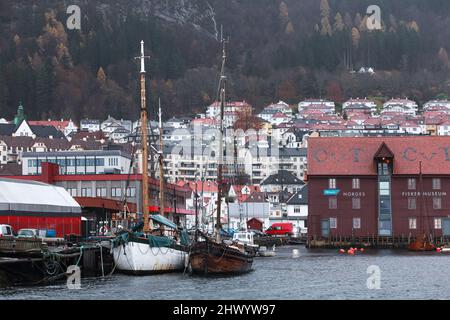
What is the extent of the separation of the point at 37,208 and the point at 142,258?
14417mm

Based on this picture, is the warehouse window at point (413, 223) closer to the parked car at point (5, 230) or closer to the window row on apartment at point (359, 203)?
the window row on apartment at point (359, 203)

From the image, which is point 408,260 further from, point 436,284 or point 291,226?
point 291,226

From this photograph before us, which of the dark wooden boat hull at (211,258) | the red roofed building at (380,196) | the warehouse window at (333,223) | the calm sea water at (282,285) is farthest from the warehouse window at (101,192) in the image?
the dark wooden boat hull at (211,258)

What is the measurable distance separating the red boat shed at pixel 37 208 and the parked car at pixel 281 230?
6508cm

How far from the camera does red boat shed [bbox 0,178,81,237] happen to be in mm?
77438

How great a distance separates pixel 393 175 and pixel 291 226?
127 feet

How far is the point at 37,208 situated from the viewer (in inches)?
3177

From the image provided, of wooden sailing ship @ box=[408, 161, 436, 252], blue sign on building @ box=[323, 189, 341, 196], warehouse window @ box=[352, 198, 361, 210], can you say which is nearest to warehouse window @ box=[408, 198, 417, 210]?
wooden sailing ship @ box=[408, 161, 436, 252]

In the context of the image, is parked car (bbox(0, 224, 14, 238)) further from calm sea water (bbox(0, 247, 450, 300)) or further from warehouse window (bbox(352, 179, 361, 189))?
warehouse window (bbox(352, 179, 361, 189))

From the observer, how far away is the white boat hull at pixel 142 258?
68.8m

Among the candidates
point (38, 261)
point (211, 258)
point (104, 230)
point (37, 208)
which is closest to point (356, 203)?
point (104, 230)

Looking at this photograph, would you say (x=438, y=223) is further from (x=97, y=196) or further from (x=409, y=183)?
(x=97, y=196)
